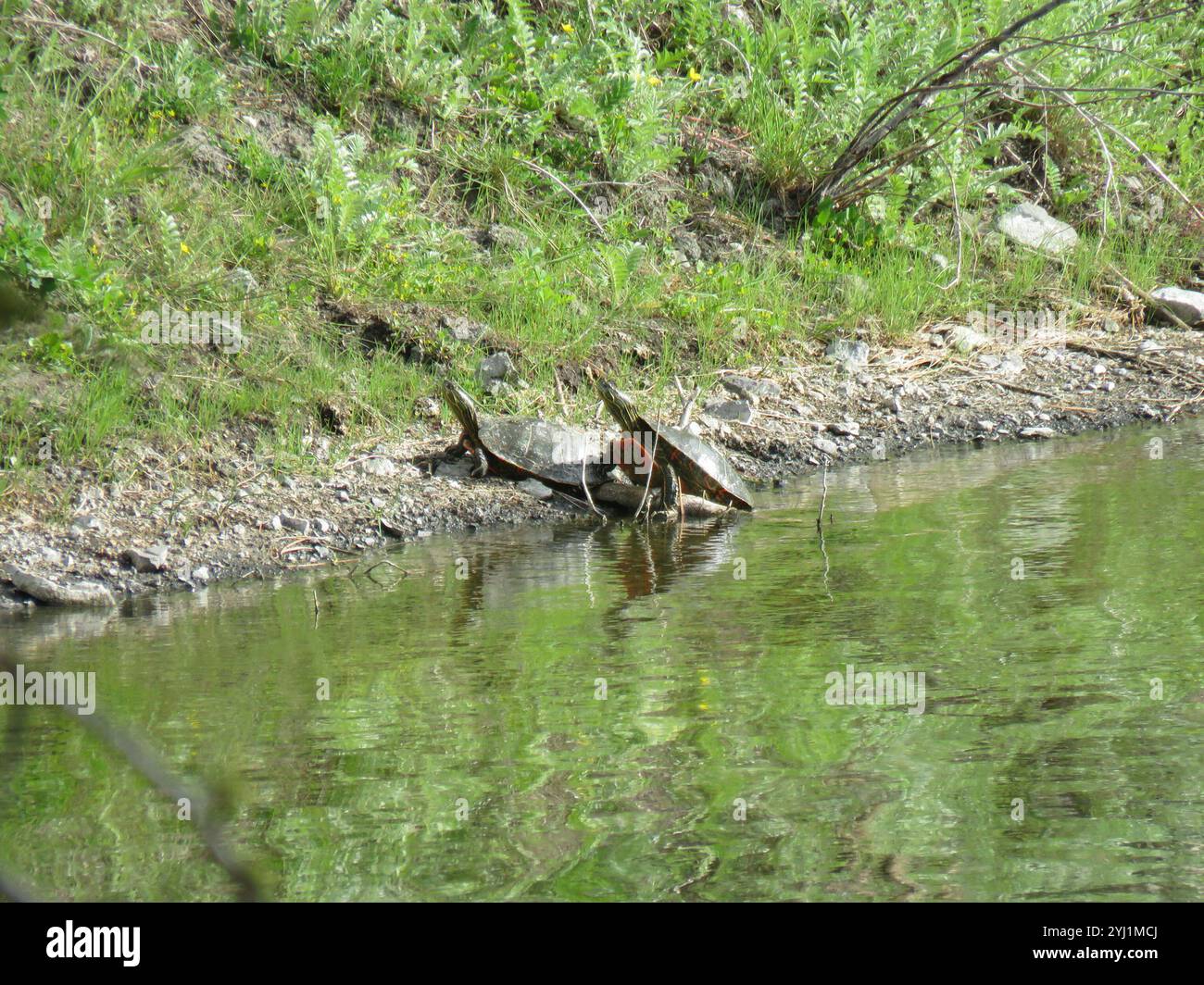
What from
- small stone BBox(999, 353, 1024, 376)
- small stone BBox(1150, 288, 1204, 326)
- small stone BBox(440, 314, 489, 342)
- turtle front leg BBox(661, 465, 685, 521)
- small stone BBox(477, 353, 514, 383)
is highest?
small stone BBox(1150, 288, 1204, 326)

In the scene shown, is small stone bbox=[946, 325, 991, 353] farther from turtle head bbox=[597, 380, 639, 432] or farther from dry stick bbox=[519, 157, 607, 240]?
turtle head bbox=[597, 380, 639, 432]

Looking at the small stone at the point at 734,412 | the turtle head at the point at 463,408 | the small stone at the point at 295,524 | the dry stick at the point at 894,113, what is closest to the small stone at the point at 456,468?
the turtle head at the point at 463,408

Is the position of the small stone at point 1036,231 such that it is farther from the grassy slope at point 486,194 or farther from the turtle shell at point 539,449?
the turtle shell at point 539,449

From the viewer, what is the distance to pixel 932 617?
516 cm

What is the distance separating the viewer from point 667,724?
13.5 feet

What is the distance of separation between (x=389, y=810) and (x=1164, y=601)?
126 inches

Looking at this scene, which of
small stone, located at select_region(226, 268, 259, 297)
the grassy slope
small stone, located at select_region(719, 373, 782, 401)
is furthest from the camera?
small stone, located at select_region(719, 373, 782, 401)

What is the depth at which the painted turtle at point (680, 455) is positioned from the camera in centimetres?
709

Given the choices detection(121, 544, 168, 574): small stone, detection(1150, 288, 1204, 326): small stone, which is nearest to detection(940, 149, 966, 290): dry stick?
detection(1150, 288, 1204, 326): small stone

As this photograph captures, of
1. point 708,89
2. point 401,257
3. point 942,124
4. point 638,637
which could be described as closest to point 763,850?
point 638,637

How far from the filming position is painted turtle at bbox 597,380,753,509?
7.09 metres

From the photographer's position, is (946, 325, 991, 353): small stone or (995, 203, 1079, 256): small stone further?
(995, 203, 1079, 256): small stone

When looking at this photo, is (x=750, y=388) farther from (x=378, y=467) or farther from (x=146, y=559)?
(x=146, y=559)

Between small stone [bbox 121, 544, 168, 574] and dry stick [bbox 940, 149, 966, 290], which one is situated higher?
dry stick [bbox 940, 149, 966, 290]
